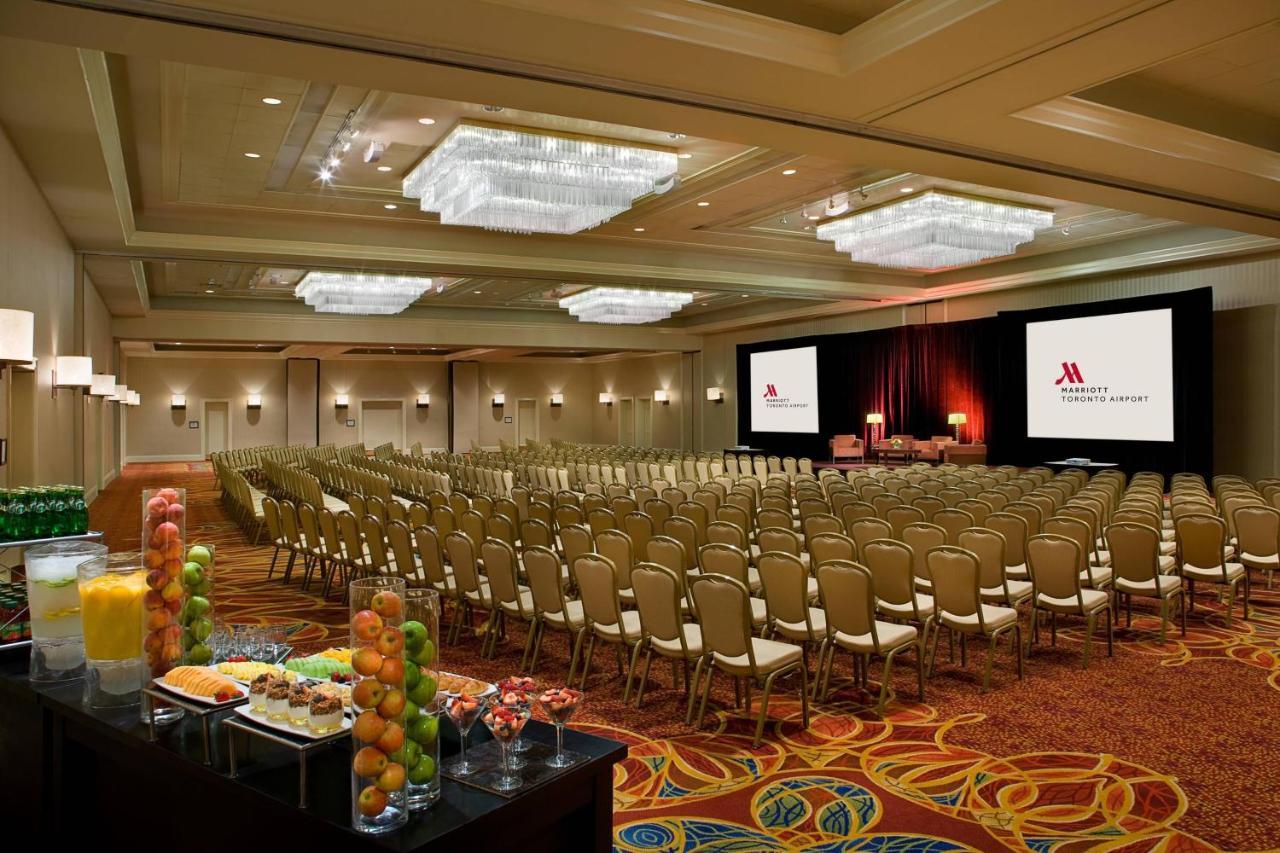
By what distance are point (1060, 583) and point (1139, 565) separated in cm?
93

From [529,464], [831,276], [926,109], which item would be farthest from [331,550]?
[831,276]

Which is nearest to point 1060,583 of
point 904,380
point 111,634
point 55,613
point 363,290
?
point 111,634

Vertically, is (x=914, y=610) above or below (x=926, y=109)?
below

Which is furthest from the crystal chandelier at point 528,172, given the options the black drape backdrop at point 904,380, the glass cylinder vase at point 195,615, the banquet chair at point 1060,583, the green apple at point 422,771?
the black drape backdrop at point 904,380

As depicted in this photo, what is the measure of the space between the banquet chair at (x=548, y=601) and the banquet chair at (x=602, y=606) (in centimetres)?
12

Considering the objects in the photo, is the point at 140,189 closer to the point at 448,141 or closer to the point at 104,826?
the point at 448,141

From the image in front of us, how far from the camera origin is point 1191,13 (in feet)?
15.2

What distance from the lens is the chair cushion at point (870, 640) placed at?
4.91 meters

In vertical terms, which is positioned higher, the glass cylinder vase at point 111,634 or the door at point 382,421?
the door at point 382,421

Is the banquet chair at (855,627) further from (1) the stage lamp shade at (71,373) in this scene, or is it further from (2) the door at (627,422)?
(2) the door at (627,422)

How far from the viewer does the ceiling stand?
470 cm

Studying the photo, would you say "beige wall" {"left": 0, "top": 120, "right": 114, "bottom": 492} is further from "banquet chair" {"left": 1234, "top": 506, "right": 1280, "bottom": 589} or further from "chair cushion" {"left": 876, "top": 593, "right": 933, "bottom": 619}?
"banquet chair" {"left": 1234, "top": 506, "right": 1280, "bottom": 589}

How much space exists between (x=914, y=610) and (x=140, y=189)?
30.7 feet

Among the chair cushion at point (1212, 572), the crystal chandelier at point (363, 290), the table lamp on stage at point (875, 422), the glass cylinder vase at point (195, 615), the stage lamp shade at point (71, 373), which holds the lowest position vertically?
the chair cushion at point (1212, 572)
